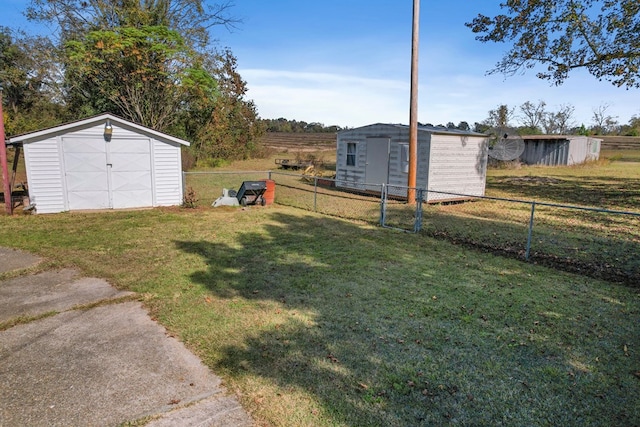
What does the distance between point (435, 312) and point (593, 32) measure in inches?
586

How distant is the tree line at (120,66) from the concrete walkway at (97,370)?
60.7 ft

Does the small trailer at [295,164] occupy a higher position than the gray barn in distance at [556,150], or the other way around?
the gray barn in distance at [556,150]

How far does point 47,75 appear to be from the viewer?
70.9 ft

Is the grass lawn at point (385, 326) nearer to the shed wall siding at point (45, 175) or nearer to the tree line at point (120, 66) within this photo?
the shed wall siding at point (45, 175)

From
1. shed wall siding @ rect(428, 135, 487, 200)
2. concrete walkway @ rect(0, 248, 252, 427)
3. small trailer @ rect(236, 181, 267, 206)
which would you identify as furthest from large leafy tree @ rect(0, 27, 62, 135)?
concrete walkway @ rect(0, 248, 252, 427)

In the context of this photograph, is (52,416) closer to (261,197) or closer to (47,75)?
(261,197)

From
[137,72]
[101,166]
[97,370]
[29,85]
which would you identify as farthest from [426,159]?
[29,85]

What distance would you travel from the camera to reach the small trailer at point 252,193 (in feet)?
38.7

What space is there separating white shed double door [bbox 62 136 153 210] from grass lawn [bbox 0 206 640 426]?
348 cm

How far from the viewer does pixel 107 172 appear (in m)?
11.5

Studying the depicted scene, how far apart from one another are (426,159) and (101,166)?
10.4m

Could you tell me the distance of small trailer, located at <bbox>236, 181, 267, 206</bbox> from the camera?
1180 centimetres

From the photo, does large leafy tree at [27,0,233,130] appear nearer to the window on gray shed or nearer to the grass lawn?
the window on gray shed

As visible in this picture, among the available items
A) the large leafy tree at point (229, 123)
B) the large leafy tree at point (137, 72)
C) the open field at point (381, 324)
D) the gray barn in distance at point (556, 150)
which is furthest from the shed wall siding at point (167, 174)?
the gray barn in distance at point (556, 150)
